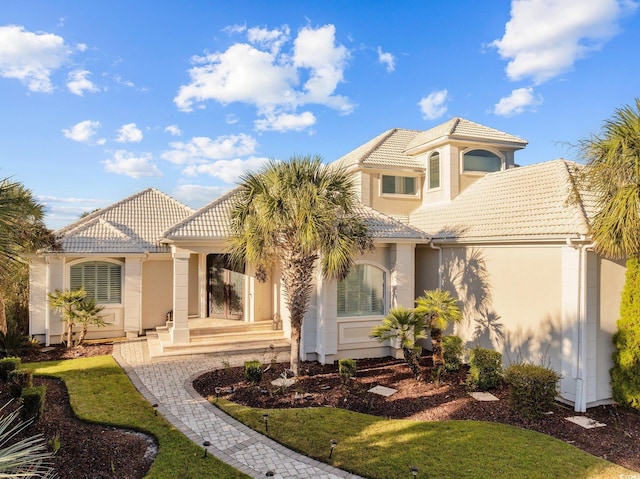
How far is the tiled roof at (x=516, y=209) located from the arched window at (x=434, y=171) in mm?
1227

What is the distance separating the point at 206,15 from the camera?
14328 mm

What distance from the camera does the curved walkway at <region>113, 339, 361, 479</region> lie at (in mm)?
7363

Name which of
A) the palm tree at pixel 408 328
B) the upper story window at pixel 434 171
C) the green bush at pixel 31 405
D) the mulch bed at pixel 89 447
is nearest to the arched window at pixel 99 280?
the mulch bed at pixel 89 447

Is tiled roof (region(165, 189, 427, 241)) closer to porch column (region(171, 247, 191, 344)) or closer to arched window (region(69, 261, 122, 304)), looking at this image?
porch column (region(171, 247, 191, 344))

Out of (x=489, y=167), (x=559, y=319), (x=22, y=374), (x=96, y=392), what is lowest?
(x=96, y=392)

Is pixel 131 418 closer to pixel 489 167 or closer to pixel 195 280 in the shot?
pixel 195 280

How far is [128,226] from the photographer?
19438mm

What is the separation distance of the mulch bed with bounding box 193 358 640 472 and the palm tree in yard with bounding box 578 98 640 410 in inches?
50.2

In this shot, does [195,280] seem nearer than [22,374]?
No

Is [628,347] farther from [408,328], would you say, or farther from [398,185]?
[398,185]

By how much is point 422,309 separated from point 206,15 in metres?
13.1

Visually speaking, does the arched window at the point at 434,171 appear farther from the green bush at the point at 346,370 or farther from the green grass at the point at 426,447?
the green grass at the point at 426,447

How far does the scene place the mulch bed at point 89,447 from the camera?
270 inches

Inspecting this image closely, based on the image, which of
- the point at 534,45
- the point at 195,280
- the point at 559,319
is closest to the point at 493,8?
the point at 534,45
